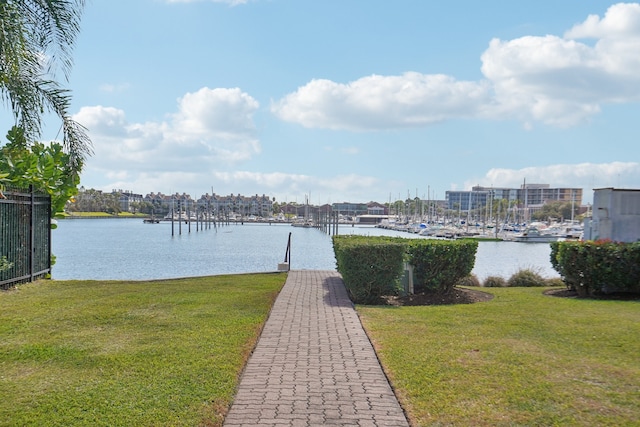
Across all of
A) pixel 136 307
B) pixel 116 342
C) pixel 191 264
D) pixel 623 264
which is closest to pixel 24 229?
pixel 136 307

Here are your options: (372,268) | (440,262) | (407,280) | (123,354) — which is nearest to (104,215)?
(407,280)

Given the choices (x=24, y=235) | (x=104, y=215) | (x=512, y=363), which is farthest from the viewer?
(x=104, y=215)

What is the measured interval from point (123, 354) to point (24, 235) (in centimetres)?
768

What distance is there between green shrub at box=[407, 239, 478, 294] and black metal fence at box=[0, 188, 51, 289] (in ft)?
29.3

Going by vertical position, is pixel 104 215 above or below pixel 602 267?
below

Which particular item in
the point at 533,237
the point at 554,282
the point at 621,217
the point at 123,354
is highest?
the point at 621,217

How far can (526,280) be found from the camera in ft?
50.7

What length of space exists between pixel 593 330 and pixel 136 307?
7685 mm

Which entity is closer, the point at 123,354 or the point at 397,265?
the point at 123,354

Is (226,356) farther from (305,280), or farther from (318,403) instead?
(305,280)

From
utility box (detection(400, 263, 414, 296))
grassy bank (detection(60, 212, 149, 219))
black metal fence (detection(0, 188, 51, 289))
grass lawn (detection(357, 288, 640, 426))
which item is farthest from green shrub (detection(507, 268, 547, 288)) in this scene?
grassy bank (detection(60, 212, 149, 219))

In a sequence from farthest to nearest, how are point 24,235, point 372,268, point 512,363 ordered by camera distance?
1. point 24,235
2. point 372,268
3. point 512,363

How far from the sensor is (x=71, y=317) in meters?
8.54

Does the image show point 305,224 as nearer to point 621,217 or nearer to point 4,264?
point 621,217
